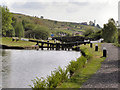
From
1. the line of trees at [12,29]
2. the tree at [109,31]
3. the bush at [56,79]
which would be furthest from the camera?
the line of trees at [12,29]

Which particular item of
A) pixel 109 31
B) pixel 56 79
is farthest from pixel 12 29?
pixel 56 79

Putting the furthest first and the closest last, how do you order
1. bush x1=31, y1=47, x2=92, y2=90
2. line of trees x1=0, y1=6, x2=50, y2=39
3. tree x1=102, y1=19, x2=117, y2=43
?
line of trees x1=0, y1=6, x2=50, y2=39 → tree x1=102, y1=19, x2=117, y2=43 → bush x1=31, y1=47, x2=92, y2=90

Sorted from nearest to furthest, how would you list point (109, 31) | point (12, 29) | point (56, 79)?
point (56, 79) → point (109, 31) → point (12, 29)

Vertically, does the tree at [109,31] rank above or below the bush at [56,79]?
above

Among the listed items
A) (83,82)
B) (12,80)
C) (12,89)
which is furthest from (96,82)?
(12,80)

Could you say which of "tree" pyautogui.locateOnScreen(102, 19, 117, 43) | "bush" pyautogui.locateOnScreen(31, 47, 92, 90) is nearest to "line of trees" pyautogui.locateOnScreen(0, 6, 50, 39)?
"tree" pyautogui.locateOnScreen(102, 19, 117, 43)

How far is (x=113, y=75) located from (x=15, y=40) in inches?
3085

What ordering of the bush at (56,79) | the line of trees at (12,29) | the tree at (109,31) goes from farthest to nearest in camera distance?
the line of trees at (12,29) → the tree at (109,31) → the bush at (56,79)

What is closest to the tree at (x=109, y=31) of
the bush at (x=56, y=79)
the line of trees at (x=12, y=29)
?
the line of trees at (x=12, y=29)

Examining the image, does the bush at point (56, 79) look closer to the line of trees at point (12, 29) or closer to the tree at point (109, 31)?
the tree at point (109, 31)

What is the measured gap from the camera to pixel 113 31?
83062mm

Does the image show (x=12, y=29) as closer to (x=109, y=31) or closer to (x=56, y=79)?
(x=109, y=31)

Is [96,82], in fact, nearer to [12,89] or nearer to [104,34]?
[12,89]

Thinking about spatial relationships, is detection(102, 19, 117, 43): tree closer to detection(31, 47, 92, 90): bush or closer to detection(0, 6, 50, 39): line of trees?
detection(0, 6, 50, 39): line of trees
